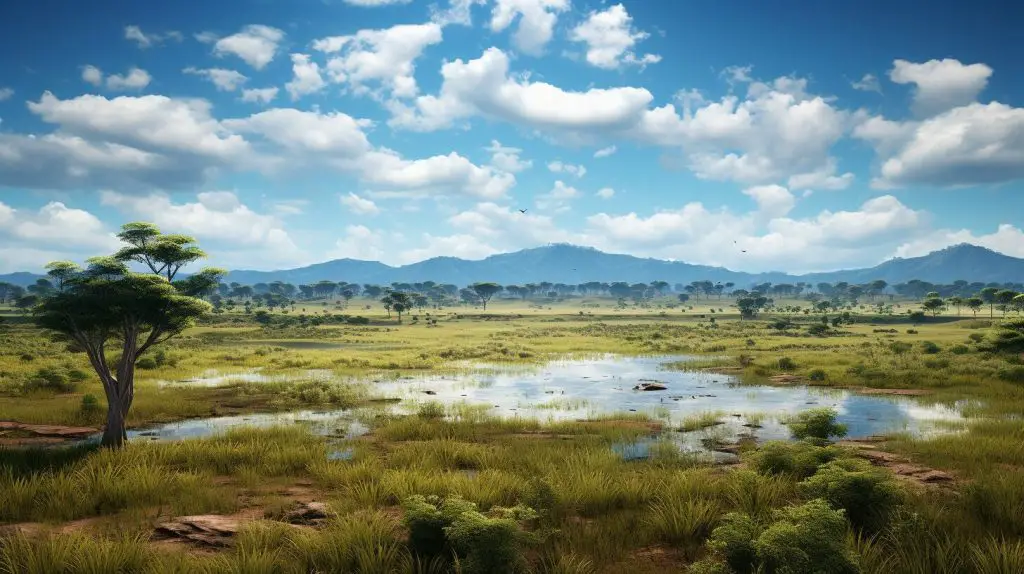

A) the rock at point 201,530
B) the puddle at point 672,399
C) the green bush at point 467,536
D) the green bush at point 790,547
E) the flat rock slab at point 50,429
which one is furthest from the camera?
the puddle at point 672,399

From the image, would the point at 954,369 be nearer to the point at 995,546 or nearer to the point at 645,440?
the point at 645,440

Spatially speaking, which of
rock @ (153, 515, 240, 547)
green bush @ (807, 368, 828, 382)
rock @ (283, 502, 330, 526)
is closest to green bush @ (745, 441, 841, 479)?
rock @ (283, 502, 330, 526)

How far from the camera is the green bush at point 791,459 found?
44.3 feet

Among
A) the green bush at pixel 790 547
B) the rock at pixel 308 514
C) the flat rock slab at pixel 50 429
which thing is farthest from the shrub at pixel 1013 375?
the flat rock slab at pixel 50 429

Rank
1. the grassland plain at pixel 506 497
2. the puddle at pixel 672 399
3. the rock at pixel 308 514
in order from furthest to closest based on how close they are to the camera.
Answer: the puddle at pixel 672 399 → the rock at pixel 308 514 → the grassland plain at pixel 506 497

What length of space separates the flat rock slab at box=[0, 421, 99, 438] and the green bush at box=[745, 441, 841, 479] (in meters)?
22.8

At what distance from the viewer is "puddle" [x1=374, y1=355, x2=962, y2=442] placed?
22.5m

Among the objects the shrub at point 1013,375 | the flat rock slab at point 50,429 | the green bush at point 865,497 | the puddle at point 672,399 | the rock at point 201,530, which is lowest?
the puddle at point 672,399

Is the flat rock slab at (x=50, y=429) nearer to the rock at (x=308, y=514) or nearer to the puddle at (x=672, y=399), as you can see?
the puddle at (x=672, y=399)

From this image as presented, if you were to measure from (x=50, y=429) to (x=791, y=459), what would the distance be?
2489 centimetres

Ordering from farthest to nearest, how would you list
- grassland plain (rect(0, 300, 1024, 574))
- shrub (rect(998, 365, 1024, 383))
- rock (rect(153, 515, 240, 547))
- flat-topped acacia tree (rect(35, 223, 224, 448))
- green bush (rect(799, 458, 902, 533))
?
shrub (rect(998, 365, 1024, 383)) → flat-topped acacia tree (rect(35, 223, 224, 448)) → green bush (rect(799, 458, 902, 533)) → rock (rect(153, 515, 240, 547)) → grassland plain (rect(0, 300, 1024, 574))

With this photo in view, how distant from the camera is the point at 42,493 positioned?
12141 millimetres

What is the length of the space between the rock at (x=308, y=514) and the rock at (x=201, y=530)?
0.98m

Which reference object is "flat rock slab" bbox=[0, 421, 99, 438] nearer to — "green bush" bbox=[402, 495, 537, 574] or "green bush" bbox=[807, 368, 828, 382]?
"green bush" bbox=[402, 495, 537, 574]
